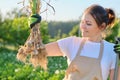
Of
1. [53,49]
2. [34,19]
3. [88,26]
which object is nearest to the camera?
[34,19]

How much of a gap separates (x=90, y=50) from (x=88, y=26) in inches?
8.2

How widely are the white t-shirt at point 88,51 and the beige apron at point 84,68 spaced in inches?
1.1

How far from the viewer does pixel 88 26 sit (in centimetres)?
311

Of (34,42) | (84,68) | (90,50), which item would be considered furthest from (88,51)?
(34,42)

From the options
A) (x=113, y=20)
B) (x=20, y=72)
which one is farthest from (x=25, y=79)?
(x=113, y=20)

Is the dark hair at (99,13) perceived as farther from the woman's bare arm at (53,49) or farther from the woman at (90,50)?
the woman's bare arm at (53,49)

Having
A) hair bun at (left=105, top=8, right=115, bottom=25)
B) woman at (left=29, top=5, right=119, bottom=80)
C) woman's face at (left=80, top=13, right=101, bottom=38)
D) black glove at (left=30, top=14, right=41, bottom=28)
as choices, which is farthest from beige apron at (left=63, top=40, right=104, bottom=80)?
black glove at (left=30, top=14, right=41, bottom=28)

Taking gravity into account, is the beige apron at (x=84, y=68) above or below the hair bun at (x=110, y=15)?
below

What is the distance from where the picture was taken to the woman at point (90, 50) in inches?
124

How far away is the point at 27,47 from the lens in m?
3.01

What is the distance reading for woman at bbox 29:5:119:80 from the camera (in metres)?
3.14

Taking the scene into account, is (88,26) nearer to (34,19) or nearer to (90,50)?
(90,50)

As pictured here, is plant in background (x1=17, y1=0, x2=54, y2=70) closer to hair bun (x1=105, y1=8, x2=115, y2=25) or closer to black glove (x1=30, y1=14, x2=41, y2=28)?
black glove (x1=30, y1=14, x2=41, y2=28)

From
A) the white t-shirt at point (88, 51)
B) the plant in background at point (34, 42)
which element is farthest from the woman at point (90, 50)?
the plant in background at point (34, 42)
